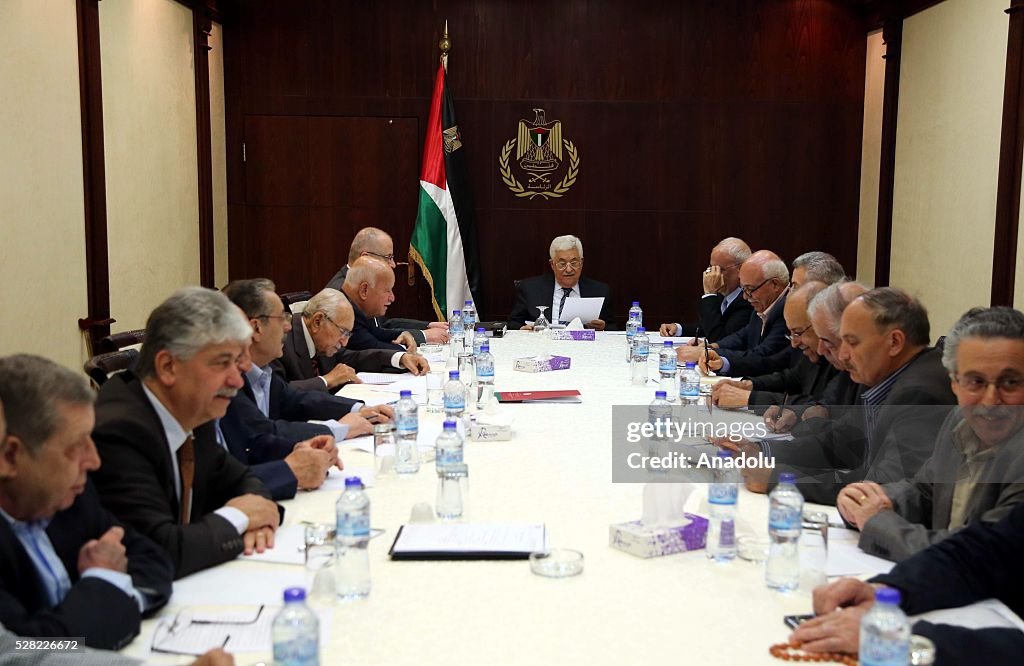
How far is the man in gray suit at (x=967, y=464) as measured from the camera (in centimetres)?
236

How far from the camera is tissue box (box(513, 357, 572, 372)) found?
17.7ft

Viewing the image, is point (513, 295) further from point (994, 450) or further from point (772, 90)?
point (994, 450)

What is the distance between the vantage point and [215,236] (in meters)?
8.28

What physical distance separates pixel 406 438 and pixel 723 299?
4118 mm

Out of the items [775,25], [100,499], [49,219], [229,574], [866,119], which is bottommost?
[229,574]

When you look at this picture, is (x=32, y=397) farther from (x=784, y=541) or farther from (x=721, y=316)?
(x=721, y=316)

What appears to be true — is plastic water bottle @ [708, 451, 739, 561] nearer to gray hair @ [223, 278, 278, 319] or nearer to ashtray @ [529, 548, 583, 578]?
ashtray @ [529, 548, 583, 578]

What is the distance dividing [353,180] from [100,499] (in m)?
6.41

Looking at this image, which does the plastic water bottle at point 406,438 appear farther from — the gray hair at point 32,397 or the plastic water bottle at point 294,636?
the plastic water bottle at point 294,636

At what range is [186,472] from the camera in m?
2.58

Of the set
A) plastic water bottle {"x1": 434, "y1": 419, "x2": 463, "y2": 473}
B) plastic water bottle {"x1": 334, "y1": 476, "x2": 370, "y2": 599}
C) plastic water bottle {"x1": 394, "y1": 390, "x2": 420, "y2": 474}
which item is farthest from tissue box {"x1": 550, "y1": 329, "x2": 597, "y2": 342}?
plastic water bottle {"x1": 334, "y1": 476, "x2": 370, "y2": 599}

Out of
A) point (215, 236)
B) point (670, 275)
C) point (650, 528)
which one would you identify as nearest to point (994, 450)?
point (650, 528)

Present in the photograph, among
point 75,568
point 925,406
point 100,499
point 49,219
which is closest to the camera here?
point 75,568

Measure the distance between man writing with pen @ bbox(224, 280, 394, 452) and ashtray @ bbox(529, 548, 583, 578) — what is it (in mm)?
1383
